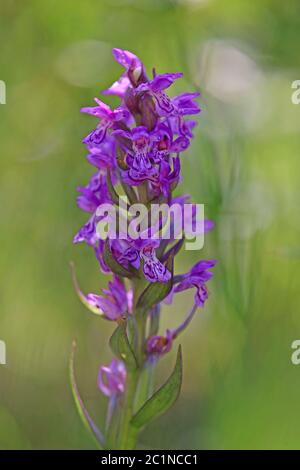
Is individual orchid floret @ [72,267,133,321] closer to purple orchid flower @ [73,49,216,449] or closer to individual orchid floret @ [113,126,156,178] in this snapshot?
Answer: purple orchid flower @ [73,49,216,449]

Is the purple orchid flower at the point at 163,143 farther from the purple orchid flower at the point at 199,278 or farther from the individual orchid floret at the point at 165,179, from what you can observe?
the purple orchid flower at the point at 199,278

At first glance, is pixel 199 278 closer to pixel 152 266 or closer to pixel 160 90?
pixel 152 266

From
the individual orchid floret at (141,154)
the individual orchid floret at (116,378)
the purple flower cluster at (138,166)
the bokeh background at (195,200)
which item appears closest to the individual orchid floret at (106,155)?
the purple flower cluster at (138,166)

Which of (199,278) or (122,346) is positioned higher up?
(199,278)

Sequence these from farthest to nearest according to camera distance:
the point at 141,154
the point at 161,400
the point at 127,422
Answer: the point at 127,422
the point at 161,400
the point at 141,154

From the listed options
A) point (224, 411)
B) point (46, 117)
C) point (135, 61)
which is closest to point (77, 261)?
point (46, 117)

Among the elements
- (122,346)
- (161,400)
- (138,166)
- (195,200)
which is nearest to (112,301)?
(122,346)
